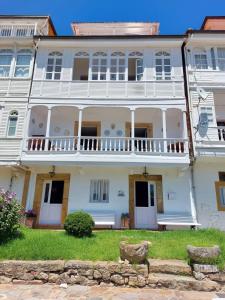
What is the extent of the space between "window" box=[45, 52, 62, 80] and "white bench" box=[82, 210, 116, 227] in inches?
353

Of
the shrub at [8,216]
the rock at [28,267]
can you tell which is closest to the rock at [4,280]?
the rock at [28,267]

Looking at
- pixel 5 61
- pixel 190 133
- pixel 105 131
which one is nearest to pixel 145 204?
pixel 190 133

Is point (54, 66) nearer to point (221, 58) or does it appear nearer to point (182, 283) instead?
point (221, 58)

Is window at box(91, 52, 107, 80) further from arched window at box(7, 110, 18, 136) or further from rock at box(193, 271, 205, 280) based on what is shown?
rock at box(193, 271, 205, 280)

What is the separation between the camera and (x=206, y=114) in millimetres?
16406

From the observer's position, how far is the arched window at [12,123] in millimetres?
16608

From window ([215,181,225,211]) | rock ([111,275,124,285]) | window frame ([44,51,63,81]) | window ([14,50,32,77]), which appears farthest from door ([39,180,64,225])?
window ([215,181,225,211])

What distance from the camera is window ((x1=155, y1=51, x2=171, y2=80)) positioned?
1745 cm

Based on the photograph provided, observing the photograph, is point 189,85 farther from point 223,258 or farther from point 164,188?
point 223,258

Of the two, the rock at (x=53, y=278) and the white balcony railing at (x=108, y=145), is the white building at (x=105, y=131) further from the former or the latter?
the rock at (x=53, y=278)

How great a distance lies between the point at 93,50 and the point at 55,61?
2.60 meters

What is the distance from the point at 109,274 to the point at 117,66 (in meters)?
13.4

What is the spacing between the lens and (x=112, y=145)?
55.6 ft

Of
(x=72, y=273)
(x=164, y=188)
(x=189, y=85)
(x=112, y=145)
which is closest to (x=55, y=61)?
(x=112, y=145)
